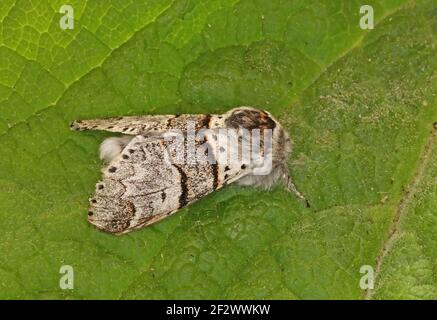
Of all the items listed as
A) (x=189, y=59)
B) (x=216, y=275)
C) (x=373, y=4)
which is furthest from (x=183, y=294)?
(x=373, y=4)

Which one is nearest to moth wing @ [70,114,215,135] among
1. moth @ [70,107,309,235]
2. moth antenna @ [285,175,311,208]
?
moth @ [70,107,309,235]

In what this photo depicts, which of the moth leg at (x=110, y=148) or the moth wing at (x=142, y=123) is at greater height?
the moth wing at (x=142, y=123)

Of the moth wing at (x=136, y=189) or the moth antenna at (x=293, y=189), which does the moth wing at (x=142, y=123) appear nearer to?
the moth wing at (x=136, y=189)

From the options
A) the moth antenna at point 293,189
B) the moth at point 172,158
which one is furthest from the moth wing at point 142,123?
the moth antenna at point 293,189

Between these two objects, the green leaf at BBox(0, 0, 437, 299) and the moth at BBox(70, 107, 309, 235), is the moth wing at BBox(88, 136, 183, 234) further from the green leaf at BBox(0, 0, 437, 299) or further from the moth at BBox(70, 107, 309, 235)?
the green leaf at BBox(0, 0, 437, 299)

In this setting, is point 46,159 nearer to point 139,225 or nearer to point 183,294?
point 139,225

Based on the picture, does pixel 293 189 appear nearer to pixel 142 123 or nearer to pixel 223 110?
pixel 223 110

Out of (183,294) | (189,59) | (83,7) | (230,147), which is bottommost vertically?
(183,294)

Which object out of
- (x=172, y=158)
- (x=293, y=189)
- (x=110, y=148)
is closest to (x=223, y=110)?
(x=172, y=158)
